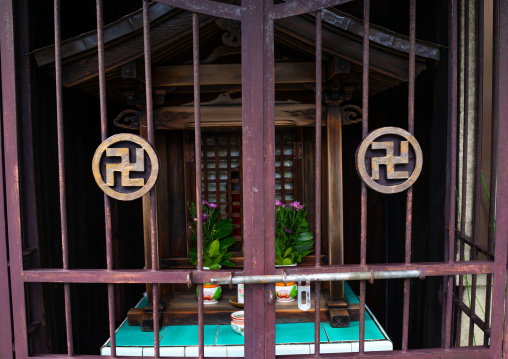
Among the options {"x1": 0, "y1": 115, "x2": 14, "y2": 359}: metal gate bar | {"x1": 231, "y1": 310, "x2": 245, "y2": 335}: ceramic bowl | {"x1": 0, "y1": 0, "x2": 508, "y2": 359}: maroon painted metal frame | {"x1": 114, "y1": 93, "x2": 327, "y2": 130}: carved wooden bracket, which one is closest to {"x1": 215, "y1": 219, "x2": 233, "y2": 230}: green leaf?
{"x1": 231, "y1": 310, "x2": 245, "y2": 335}: ceramic bowl

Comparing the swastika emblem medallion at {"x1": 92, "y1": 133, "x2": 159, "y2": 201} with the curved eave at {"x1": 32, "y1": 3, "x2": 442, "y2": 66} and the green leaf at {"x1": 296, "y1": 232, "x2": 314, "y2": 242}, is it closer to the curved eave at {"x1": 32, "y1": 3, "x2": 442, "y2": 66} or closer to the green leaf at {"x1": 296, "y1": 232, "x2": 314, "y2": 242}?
the curved eave at {"x1": 32, "y1": 3, "x2": 442, "y2": 66}

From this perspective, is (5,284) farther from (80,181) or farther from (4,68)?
(80,181)

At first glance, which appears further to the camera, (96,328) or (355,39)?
(96,328)

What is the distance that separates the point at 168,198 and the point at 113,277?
171 centimetres

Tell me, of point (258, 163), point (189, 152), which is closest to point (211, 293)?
point (189, 152)

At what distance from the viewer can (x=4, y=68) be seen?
1964 millimetres

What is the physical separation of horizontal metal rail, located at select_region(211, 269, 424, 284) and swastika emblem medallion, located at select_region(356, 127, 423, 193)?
1.34 feet

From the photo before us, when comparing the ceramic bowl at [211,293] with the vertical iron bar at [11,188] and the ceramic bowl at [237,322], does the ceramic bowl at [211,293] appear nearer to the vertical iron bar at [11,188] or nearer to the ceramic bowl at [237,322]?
the ceramic bowl at [237,322]

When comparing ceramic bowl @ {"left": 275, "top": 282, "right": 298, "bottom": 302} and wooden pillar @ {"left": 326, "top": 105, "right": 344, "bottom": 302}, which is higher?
wooden pillar @ {"left": 326, "top": 105, "right": 344, "bottom": 302}

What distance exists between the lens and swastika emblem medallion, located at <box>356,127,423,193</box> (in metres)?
1.90

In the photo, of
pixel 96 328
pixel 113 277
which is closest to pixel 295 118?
pixel 113 277

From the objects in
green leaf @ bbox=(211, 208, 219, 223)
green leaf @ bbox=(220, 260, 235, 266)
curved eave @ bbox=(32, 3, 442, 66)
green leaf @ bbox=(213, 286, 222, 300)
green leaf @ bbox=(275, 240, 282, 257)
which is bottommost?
green leaf @ bbox=(213, 286, 222, 300)

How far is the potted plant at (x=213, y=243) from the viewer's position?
10.8 feet

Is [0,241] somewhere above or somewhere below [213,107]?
below
